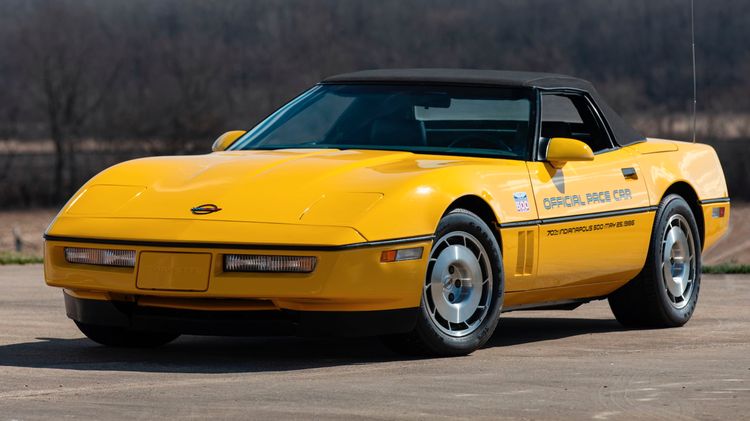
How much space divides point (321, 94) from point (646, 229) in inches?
80.2

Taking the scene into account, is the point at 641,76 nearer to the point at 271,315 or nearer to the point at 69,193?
the point at 69,193

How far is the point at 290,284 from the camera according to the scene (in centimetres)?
730

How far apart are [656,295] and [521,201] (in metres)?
1.60

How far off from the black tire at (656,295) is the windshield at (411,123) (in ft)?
4.03

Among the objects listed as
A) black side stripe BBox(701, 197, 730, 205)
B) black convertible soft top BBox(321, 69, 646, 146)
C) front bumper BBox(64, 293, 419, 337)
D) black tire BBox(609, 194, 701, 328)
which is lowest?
black tire BBox(609, 194, 701, 328)

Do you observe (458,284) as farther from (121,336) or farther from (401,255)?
(121,336)

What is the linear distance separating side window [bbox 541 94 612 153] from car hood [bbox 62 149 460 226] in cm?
149

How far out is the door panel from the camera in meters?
8.60

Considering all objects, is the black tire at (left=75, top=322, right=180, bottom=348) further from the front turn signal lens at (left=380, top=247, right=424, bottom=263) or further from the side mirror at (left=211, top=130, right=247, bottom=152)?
the front turn signal lens at (left=380, top=247, right=424, bottom=263)

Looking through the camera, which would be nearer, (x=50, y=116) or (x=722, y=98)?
(x=50, y=116)

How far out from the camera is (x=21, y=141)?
9862 centimetres

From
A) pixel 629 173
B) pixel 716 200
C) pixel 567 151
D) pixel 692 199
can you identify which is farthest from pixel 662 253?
pixel 567 151

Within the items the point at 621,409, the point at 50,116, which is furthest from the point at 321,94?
the point at 50,116

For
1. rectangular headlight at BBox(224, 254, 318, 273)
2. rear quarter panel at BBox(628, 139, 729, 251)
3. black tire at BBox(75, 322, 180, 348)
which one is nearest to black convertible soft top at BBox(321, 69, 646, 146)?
rear quarter panel at BBox(628, 139, 729, 251)
